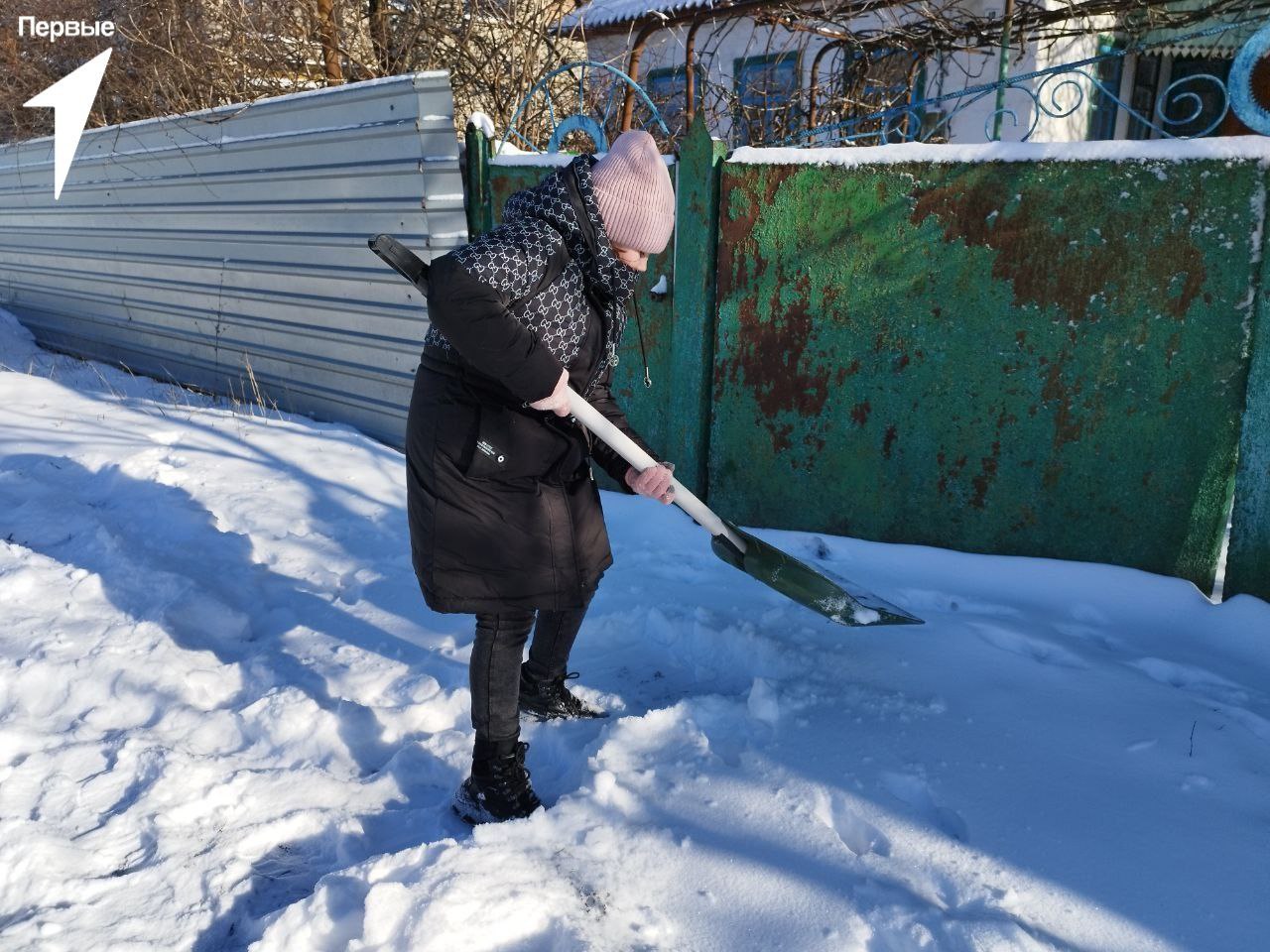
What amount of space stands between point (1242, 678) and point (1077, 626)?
0.45m

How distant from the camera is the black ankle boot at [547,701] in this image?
2.34m

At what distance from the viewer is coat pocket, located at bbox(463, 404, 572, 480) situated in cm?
186

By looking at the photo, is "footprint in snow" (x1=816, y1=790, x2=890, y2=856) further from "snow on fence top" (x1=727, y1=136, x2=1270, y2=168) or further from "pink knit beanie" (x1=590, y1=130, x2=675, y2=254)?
"snow on fence top" (x1=727, y1=136, x2=1270, y2=168)

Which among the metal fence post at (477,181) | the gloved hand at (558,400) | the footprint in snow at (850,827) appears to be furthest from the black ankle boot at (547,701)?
the metal fence post at (477,181)

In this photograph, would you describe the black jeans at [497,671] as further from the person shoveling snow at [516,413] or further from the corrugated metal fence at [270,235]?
the corrugated metal fence at [270,235]

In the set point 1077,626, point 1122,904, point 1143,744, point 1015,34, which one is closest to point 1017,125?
point 1015,34

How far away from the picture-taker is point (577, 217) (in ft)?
5.90

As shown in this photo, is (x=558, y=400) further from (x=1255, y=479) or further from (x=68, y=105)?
(x=68, y=105)

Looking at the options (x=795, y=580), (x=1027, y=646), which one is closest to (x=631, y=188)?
(x=795, y=580)

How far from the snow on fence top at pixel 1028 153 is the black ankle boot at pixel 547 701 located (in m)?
2.13

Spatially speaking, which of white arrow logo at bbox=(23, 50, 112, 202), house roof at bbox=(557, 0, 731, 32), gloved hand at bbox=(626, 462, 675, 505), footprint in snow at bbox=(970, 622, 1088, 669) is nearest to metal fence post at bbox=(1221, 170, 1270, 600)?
footprint in snow at bbox=(970, 622, 1088, 669)

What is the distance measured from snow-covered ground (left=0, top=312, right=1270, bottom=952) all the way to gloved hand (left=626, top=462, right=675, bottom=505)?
554mm

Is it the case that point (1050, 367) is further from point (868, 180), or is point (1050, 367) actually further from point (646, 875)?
point (646, 875)

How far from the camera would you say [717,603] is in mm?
3012
